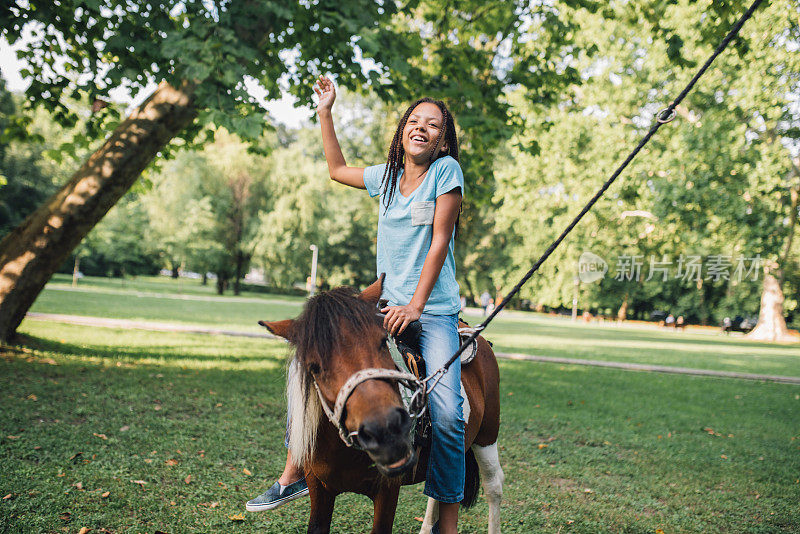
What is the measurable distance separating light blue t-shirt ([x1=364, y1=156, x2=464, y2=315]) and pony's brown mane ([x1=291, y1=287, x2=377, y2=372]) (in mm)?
440

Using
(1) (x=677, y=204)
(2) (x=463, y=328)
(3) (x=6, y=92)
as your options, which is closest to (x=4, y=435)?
(2) (x=463, y=328)

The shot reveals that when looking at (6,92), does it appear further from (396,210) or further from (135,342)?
(396,210)

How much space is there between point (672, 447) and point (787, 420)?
151 inches

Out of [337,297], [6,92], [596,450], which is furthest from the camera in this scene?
[6,92]

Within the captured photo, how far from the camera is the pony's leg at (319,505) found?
8.57ft

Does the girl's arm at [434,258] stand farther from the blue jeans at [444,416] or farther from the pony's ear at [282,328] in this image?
the pony's ear at [282,328]

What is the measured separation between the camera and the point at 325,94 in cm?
307

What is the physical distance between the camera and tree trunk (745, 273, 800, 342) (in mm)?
32906

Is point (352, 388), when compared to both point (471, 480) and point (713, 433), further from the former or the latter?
point (713, 433)

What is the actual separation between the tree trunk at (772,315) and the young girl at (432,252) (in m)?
37.5

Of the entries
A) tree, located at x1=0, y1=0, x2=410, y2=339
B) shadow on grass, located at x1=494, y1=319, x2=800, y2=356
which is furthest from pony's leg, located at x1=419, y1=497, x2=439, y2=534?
shadow on grass, located at x1=494, y1=319, x2=800, y2=356

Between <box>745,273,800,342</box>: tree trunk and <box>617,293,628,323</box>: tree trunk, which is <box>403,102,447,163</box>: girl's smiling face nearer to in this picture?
<box>745,273,800,342</box>: tree trunk

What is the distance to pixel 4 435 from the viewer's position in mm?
5477

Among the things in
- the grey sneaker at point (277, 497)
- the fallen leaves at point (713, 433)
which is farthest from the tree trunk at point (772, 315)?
the grey sneaker at point (277, 497)
